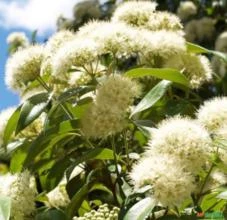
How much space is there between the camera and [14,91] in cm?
202

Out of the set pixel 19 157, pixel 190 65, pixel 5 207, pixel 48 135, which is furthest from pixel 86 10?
pixel 5 207

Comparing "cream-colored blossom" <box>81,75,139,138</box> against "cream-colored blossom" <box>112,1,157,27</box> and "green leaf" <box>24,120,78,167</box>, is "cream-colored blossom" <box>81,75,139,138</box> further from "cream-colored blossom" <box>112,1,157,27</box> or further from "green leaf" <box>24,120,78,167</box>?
"cream-colored blossom" <box>112,1,157,27</box>

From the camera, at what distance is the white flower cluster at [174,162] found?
1377 mm

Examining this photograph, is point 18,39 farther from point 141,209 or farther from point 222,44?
point 141,209

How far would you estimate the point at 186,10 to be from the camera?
4.72 m

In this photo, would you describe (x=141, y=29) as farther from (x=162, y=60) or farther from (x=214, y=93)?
(x=214, y=93)

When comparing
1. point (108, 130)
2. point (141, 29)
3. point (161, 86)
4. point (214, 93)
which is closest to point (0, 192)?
point (108, 130)

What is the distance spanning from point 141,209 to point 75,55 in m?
0.45

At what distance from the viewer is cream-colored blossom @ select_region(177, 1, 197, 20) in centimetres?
468

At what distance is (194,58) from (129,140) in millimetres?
285

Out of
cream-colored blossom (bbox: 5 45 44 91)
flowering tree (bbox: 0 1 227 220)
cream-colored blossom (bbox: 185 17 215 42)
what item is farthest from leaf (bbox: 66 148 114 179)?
cream-colored blossom (bbox: 185 17 215 42)

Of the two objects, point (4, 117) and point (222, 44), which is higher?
point (4, 117)

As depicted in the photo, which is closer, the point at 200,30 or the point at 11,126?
the point at 11,126

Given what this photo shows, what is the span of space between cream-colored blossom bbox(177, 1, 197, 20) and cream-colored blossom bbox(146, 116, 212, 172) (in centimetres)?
326
